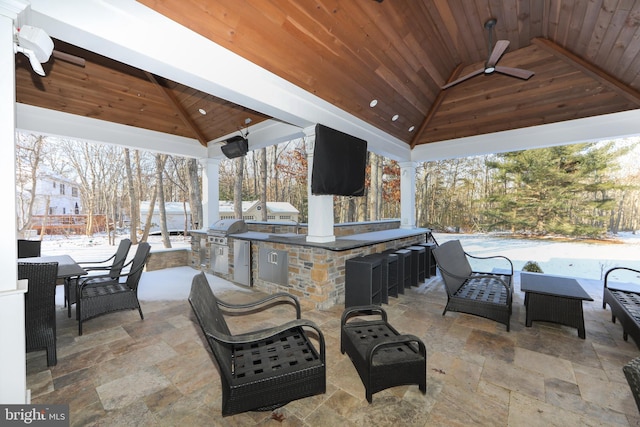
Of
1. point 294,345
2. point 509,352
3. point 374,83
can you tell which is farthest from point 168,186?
point 509,352

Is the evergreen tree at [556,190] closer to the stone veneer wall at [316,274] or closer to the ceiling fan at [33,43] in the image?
the stone veneer wall at [316,274]

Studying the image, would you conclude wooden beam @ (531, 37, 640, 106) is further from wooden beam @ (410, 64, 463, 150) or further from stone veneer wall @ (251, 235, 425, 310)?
stone veneer wall @ (251, 235, 425, 310)

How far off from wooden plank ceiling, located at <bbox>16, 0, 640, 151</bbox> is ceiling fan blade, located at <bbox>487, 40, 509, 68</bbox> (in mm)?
548

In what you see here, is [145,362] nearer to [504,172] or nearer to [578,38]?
[578,38]

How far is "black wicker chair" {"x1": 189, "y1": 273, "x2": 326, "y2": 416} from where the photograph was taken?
1525 mm

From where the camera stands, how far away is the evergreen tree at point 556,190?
32.0 ft

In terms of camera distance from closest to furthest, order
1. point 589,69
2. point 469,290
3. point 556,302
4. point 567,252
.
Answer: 1. point 556,302
2. point 469,290
3. point 589,69
4. point 567,252

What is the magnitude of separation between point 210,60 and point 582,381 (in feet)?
14.6

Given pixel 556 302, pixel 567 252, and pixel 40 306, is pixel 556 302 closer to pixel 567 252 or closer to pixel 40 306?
pixel 40 306

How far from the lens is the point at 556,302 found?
306 centimetres

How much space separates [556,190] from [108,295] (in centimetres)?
1438

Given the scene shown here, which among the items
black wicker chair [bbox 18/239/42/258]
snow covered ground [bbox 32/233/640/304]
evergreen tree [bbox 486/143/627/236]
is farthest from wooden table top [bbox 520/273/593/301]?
evergreen tree [bbox 486/143/627/236]

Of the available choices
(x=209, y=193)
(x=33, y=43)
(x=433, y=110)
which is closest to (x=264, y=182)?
(x=209, y=193)

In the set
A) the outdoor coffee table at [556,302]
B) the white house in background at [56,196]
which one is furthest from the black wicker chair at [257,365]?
the white house in background at [56,196]
